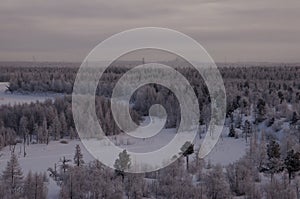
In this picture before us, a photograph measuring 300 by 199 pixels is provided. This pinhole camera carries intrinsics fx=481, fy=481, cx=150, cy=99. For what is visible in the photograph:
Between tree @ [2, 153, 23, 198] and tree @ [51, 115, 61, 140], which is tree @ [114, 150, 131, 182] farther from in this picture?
tree @ [51, 115, 61, 140]

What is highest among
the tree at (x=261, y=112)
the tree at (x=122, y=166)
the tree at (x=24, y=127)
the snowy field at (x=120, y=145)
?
the tree at (x=261, y=112)

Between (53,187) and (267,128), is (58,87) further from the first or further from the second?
(53,187)

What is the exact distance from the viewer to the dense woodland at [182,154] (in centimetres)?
2155

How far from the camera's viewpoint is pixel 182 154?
29.4 m

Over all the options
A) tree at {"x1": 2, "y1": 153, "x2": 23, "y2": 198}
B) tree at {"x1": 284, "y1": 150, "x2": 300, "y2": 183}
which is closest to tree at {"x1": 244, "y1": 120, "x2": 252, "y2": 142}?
tree at {"x1": 284, "y1": 150, "x2": 300, "y2": 183}

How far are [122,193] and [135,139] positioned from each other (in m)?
22.7

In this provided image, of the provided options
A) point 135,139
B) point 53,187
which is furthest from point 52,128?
point 53,187

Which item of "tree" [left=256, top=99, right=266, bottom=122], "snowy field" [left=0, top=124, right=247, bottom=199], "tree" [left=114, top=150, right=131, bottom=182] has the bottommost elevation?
"snowy field" [left=0, top=124, right=247, bottom=199]

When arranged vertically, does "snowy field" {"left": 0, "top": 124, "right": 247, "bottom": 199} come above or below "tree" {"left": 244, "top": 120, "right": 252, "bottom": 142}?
below

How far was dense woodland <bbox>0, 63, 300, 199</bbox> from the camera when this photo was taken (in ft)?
70.7

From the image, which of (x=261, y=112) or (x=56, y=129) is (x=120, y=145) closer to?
(x=56, y=129)

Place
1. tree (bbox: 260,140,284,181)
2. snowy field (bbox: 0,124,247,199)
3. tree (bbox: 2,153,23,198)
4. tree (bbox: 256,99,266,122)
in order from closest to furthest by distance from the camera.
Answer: tree (bbox: 2,153,23,198) → tree (bbox: 260,140,284,181) → snowy field (bbox: 0,124,247,199) → tree (bbox: 256,99,266,122)

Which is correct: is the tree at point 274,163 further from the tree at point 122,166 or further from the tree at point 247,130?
the tree at point 247,130

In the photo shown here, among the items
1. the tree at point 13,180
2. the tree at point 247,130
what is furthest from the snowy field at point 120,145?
the tree at point 13,180
